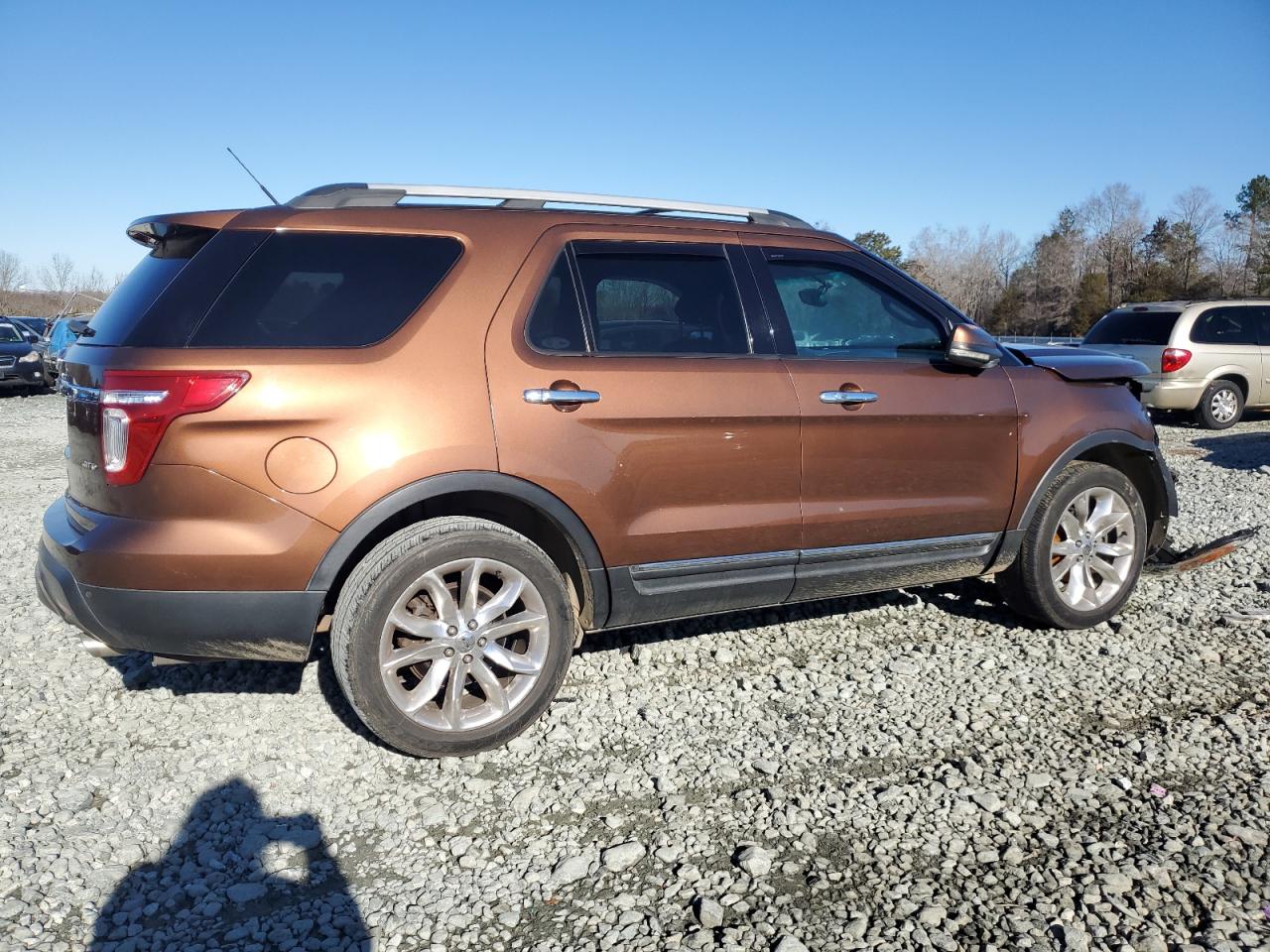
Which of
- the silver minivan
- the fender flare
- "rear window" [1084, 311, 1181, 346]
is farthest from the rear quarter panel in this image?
"rear window" [1084, 311, 1181, 346]

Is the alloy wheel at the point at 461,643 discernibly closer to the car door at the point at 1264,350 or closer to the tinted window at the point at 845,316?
the tinted window at the point at 845,316

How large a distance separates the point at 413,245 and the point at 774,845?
92.2 inches

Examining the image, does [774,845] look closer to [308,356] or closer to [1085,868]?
[1085,868]

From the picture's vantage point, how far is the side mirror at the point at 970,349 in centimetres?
391

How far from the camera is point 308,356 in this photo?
2.94m

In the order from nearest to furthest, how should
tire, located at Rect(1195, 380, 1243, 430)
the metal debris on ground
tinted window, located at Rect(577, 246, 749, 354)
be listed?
tinted window, located at Rect(577, 246, 749, 354), the metal debris on ground, tire, located at Rect(1195, 380, 1243, 430)

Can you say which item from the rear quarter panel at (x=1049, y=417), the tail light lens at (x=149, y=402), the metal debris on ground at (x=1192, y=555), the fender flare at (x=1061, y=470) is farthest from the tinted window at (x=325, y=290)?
the metal debris on ground at (x=1192, y=555)

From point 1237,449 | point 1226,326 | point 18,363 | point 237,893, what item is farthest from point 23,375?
point 1226,326

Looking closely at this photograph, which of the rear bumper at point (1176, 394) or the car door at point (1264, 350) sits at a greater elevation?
the car door at point (1264, 350)

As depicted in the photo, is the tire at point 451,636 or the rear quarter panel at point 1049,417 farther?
the rear quarter panel at point 1049,417

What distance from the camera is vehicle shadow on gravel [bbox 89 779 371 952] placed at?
2.30m

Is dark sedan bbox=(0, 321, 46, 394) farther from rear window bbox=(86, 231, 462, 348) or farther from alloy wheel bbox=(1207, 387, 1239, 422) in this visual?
alloy wheel bbox=(1207, 387, 1239, 422)

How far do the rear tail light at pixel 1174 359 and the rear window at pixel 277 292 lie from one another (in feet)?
39.9

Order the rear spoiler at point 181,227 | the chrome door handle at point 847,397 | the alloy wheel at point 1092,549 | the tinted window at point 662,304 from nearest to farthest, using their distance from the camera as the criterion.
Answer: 1. the rear spoiler at point 181,227
2. the tinted window at point 662,304
3. the chrome door handle at point 847,397
4. the alloy wheel at point 1092,549
